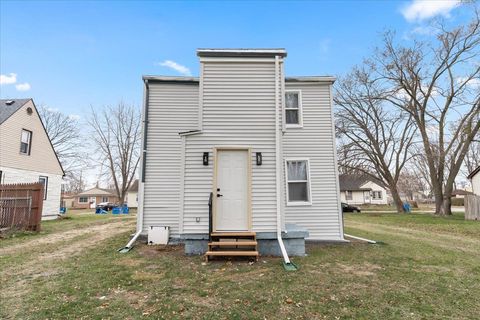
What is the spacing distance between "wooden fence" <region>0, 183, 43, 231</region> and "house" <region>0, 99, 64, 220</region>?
15.5 ft

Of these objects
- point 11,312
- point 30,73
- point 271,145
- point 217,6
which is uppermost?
point 217,6

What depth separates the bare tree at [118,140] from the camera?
3281 cm

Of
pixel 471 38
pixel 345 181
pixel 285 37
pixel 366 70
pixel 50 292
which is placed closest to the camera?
pixel 50 292

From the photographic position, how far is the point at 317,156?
8.81 meters

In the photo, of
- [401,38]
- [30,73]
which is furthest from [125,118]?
[401,38]

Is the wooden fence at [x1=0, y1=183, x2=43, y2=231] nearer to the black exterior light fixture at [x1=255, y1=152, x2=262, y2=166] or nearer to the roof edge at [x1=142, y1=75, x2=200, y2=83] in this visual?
the roof edge at [x1=142, y1=75, x2=200, y2=83]

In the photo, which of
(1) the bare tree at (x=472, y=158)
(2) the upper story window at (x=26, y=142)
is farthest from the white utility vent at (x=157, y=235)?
(1) the bare tree at (x=472, y=158)

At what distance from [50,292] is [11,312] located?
0.68 metres

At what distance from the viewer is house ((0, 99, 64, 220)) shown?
14078mm

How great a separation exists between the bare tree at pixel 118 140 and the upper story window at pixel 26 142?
56.4 feet

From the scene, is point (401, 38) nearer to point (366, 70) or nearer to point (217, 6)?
point (366, 70)

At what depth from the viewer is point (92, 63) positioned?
1465cm

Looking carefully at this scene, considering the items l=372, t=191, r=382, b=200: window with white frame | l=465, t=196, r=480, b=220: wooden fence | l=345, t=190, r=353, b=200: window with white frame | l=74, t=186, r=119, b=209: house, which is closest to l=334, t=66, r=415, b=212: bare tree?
l=465, t=196, r=480, b=220: wooden fence

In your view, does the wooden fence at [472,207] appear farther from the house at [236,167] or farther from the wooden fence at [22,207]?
the wooden fence at [22,207]
